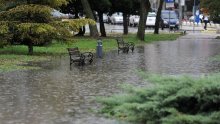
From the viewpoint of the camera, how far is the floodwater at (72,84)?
11156 millimetres

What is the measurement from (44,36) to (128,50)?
18.3 feet

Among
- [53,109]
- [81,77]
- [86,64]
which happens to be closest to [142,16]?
[86,64]

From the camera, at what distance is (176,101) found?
8.17 m

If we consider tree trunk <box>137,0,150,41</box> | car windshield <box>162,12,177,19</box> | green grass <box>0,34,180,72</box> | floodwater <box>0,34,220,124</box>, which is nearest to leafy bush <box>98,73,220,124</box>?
floodwater <box>0,34,220,124</box>

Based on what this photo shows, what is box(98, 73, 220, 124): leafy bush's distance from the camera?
7891 millimetres

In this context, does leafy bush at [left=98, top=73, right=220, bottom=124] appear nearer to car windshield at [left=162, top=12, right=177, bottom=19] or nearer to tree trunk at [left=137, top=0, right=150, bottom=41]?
tree trunk at [left=137, top=0, right=150, bottom=41]

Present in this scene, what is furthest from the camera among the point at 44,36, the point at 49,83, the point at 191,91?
the point at 44,36

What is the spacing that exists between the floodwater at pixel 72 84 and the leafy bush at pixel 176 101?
1.69 metres

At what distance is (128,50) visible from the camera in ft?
98.8

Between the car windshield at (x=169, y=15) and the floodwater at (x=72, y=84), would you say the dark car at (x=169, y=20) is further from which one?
the floodwater at (x=72, y=84)

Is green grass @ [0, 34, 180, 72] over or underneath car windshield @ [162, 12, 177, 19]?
underneath

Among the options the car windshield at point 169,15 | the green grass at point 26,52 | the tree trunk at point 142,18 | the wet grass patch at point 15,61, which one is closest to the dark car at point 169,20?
the car windshield at point 169,15

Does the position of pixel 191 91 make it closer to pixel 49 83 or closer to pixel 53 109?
pixel 53 109

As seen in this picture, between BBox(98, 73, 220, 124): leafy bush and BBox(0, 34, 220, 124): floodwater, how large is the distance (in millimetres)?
1692
